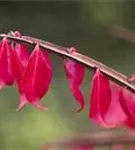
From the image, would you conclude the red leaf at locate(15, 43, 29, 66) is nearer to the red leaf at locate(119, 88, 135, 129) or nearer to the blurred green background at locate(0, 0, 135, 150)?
the red leaf at locate(119, 88, 135, 129)

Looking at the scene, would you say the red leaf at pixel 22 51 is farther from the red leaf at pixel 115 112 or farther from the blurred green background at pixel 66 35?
the blurred green background at pixel 66 35

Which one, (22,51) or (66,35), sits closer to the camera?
(22,51)

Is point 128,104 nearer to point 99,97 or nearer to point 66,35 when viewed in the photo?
point 99,97

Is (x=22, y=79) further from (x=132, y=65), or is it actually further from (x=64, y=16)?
(x=64, y=16)

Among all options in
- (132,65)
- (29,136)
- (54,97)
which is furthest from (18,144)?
(132,65)

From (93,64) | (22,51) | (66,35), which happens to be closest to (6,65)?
(22,51)

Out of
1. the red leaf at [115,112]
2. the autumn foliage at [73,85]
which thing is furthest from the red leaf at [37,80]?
the red leaf at [115,112]

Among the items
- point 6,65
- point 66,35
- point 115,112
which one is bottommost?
point 115,112
